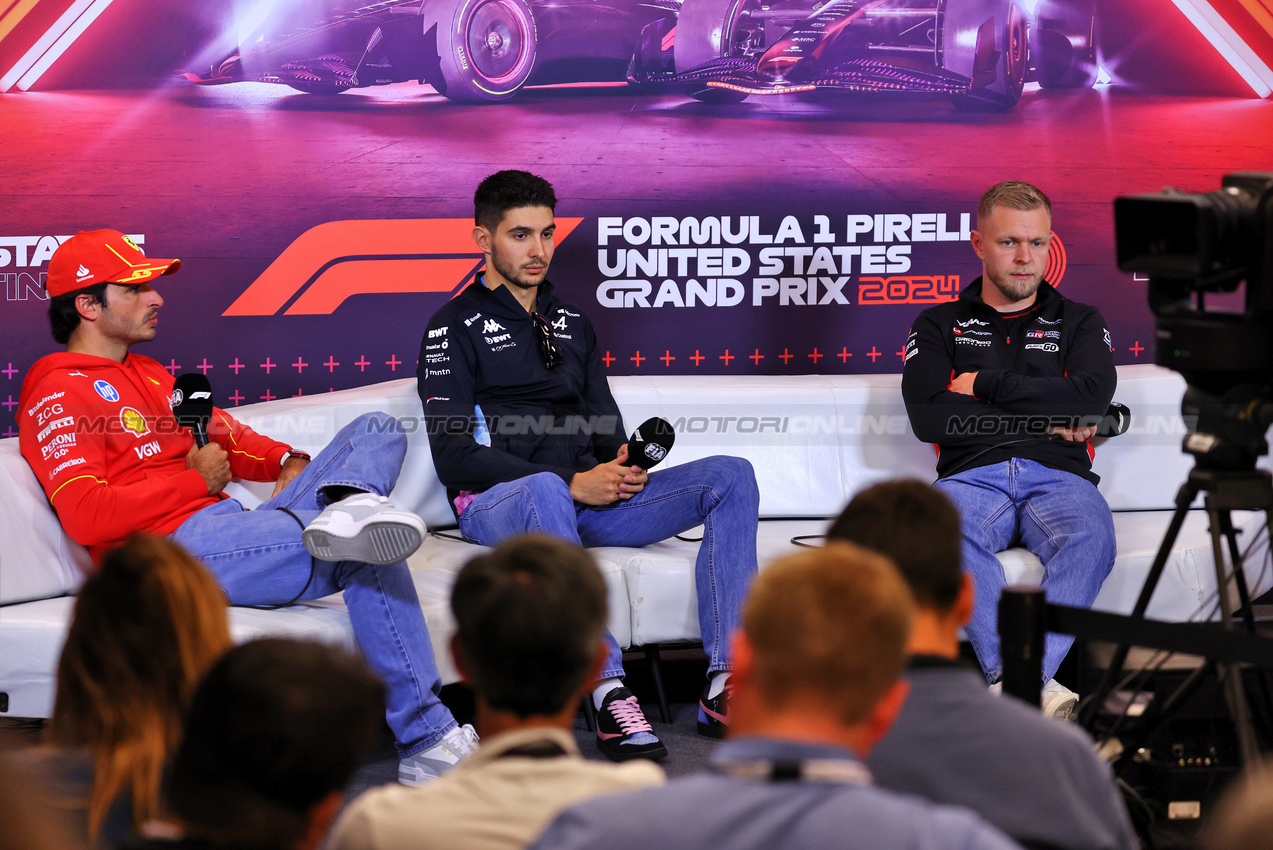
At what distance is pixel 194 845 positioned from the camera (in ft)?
3.41

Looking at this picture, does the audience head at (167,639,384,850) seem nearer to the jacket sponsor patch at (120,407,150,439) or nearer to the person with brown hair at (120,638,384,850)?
the person with brown hair at (120,638,384,850)

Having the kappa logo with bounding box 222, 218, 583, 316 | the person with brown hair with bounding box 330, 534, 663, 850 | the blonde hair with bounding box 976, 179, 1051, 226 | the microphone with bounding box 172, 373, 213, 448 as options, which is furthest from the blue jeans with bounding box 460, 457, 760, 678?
the person with brown hair with bounding box 330, 534, 663, 850

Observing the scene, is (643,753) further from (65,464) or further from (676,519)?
(65,464)

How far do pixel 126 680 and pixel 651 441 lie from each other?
1.85 m

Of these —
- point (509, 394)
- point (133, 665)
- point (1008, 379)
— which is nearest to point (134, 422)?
point (509, 394)

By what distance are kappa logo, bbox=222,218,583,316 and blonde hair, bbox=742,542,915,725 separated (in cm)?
337

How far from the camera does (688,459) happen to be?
3719 millimetres

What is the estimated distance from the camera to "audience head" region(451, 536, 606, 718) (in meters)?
1.26

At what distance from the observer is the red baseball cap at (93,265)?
2926 millimetres

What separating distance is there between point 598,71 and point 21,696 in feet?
9.03

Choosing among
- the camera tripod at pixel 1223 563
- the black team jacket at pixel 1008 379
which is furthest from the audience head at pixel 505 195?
the camera tripod at pixel 1223 563

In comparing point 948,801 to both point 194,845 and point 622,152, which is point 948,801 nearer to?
point 194,845

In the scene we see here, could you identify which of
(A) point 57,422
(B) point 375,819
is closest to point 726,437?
(A) point 57,422

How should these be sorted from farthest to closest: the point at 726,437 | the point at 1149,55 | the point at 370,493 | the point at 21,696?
1. the point at 1149,55
2. the point at 726,437
3. the point at 370,493
4. the point at 21,696
